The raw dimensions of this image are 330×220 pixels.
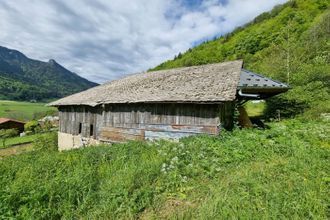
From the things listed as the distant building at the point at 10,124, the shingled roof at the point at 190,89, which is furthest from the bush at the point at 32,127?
the shingled roof at the point at 190,89

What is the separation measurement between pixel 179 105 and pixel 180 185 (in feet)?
20.3

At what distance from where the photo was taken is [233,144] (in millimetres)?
7164

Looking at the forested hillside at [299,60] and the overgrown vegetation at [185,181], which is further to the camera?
the forested hillside at [299,60]

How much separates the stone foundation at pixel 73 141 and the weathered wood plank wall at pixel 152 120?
0.46 meters

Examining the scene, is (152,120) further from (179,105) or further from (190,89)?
(190,89)

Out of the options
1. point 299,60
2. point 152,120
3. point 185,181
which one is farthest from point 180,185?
point 299,60

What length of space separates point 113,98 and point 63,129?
8567 millimetres

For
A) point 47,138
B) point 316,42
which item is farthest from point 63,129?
point 316,42

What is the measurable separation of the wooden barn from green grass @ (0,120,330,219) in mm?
2952

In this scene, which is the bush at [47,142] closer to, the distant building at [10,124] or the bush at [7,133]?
the bush at [7,133]

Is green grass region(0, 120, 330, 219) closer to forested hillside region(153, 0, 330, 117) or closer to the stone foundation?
forested hillside region(153, 0, 330, 117)

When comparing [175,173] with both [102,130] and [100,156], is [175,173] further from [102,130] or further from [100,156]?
[102,130]

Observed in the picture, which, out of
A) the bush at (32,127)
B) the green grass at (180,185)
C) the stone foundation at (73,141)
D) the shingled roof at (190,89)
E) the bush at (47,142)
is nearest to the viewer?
the green grass at (180,185)

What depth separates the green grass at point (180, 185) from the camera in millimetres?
3668
